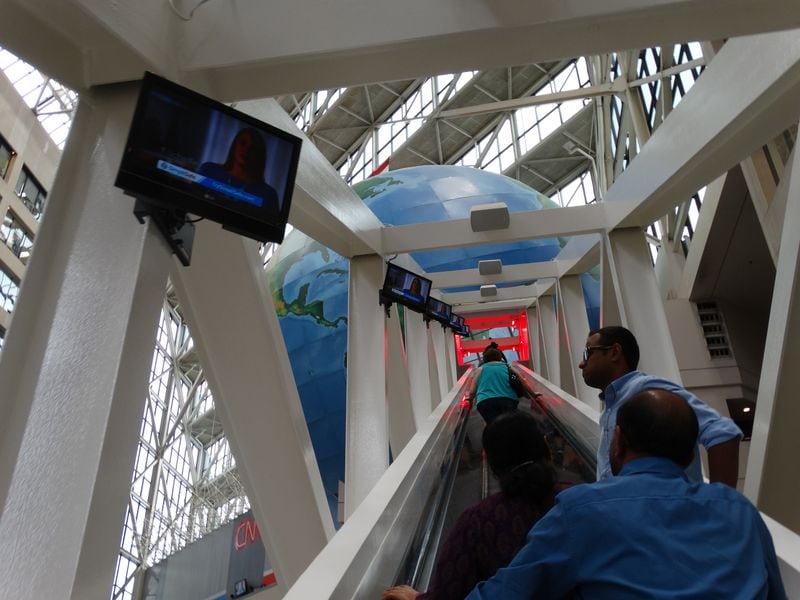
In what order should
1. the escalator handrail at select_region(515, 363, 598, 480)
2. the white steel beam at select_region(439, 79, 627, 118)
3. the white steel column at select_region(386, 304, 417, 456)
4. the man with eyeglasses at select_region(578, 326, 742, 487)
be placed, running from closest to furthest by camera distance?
the man with eyeglasses at select_region(578, 326, 742, 487) < the escalator handrail at select_region(515, 363, 598, 480) < the white steel column at select_region(386, 304, 417, 456) < the white steel beam at select_region(439, 79, 627, 118)

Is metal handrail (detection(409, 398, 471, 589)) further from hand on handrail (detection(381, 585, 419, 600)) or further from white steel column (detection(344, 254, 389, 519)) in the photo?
white steel column (detection(344, 254, 389, 519))

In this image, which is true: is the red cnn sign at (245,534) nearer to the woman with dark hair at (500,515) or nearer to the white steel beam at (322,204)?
the white steel beam at (322,204)

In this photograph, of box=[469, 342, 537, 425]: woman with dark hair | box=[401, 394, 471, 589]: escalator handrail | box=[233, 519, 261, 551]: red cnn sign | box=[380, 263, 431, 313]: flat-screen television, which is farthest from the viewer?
box=[233, 519, 261, 551]: red cnn sign

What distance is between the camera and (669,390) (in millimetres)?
2539

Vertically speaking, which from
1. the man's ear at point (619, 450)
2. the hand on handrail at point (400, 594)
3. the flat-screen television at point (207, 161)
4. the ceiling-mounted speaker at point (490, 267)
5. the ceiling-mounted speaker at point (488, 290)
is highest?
the ceiling-mounted speaker at point (488, 290)

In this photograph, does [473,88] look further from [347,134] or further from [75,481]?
[75,481]

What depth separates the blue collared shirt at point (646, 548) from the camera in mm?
1288

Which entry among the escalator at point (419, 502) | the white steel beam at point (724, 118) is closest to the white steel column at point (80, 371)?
the escalator at point (419, 502)

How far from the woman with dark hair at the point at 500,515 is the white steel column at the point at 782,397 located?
2.88 m

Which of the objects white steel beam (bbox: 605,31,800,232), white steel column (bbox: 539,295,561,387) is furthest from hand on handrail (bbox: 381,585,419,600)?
white steel column (bbox: 539,295,561,387)

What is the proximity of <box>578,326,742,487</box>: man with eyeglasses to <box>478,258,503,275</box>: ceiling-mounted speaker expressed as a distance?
7.97m

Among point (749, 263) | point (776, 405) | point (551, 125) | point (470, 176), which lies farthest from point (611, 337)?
point (551, 125)

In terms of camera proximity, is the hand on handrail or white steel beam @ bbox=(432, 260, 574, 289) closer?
the hand on handrail

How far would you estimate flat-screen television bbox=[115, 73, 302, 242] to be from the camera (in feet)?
8.02
